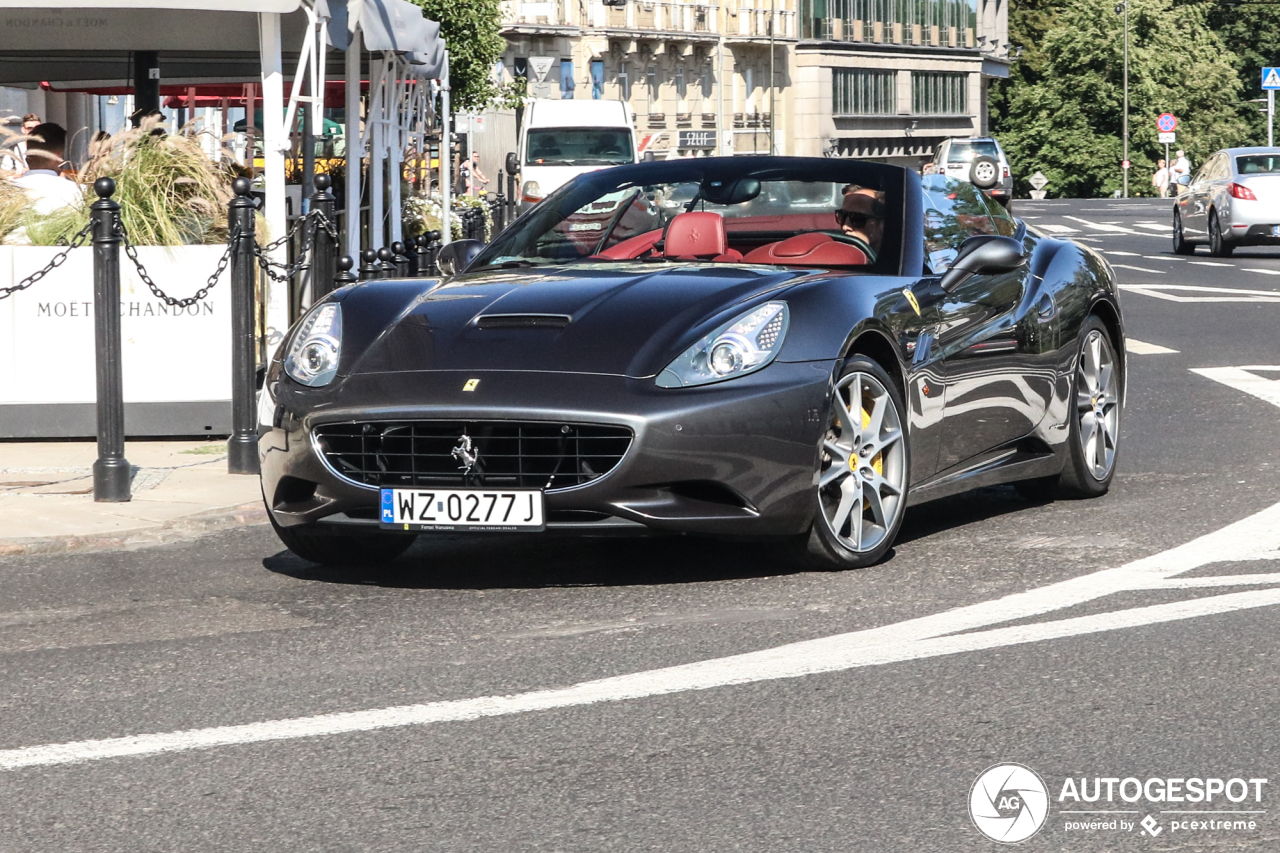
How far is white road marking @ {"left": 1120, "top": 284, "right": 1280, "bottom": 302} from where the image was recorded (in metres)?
20.6

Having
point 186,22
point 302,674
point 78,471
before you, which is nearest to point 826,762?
point 302,674

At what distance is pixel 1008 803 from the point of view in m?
4.00

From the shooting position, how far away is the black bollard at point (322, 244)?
11031mm

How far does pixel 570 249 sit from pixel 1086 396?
2140 millimetres

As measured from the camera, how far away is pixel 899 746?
4.43 meters

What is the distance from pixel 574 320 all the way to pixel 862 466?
0.99m

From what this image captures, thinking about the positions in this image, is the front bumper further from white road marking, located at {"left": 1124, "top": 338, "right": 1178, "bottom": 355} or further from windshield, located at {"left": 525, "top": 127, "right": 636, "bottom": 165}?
windshield, located at {"left": 525, "top": 127, "right": 636, "bottom": 165}

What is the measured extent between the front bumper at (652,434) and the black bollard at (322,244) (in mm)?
4714

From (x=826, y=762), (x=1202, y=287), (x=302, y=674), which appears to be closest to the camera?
(x=826, y=762)

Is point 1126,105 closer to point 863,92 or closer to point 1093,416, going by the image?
point 863,92

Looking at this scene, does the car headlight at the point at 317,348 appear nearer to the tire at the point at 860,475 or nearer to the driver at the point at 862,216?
the tire at the point at 860,475

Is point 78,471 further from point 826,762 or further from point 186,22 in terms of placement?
point 186,22

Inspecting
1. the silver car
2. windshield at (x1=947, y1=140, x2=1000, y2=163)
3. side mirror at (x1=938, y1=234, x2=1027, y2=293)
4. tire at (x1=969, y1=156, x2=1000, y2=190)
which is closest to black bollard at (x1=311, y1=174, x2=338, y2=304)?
side mirror at (x1=938, y1=234, x2=1027, y2=293)

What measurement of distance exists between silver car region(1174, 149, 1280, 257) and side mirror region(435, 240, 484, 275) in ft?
75.6
